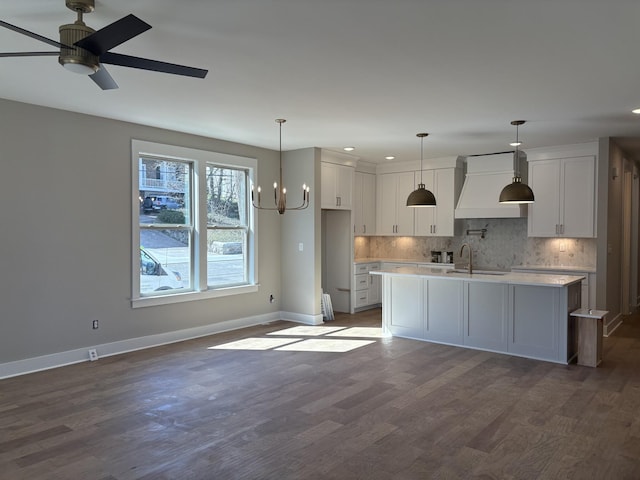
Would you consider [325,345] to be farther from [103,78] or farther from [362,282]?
[103,78]

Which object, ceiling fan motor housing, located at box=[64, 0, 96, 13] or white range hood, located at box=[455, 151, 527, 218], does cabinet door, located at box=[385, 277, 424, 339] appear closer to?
white range hood, located at box=[455, 151, 527, 218]

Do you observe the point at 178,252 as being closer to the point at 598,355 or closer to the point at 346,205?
the point at 346,205

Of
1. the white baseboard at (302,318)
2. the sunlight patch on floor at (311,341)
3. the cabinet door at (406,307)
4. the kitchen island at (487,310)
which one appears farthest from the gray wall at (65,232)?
the kitchen island at (487,310)

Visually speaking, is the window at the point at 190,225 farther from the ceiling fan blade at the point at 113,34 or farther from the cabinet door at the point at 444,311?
the ceiling fan blade at the point at 113,34

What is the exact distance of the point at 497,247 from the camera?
7.98 metres

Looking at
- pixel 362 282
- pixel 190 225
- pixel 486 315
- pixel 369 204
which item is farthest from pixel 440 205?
pixel 190 225

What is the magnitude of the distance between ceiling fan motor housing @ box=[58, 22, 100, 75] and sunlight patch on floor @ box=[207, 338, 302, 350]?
150 inches

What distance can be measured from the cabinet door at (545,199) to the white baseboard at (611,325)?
1.43m

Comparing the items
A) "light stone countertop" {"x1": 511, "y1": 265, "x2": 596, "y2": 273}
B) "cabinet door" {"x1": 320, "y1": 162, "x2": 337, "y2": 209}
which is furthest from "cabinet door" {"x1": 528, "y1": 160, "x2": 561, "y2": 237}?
"cabinet door" {"x1": 320, "y1": 162, "x2": 337, "y2": 209}

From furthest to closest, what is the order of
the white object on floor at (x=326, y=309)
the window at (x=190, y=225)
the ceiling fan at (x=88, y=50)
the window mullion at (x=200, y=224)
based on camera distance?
1. the white object on floor at (x=326, y=309)
2. the window mullion at (x=200, y=224)
3. the window at (x=190, y=225)
4. the ceiling fan at (x=88, y=50)

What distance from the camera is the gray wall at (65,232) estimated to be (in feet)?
15.2

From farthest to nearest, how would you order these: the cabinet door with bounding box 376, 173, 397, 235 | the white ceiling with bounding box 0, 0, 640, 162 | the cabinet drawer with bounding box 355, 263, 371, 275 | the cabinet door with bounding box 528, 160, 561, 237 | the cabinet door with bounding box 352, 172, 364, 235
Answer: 1. the cabinet door with bounding box 376, 173, 397, 235
2. the cabinet door with bounding box 352, 172, 364, 235
3. the cabinet drawer with bounding box 355, 263, 371, 275
4. the cabinet door with bounding box 528, 160, 561, 237
5. the white ceiling with bounding box 0, 0, 640, 162

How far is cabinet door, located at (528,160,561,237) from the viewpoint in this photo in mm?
6891

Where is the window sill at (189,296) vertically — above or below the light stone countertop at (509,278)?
below
